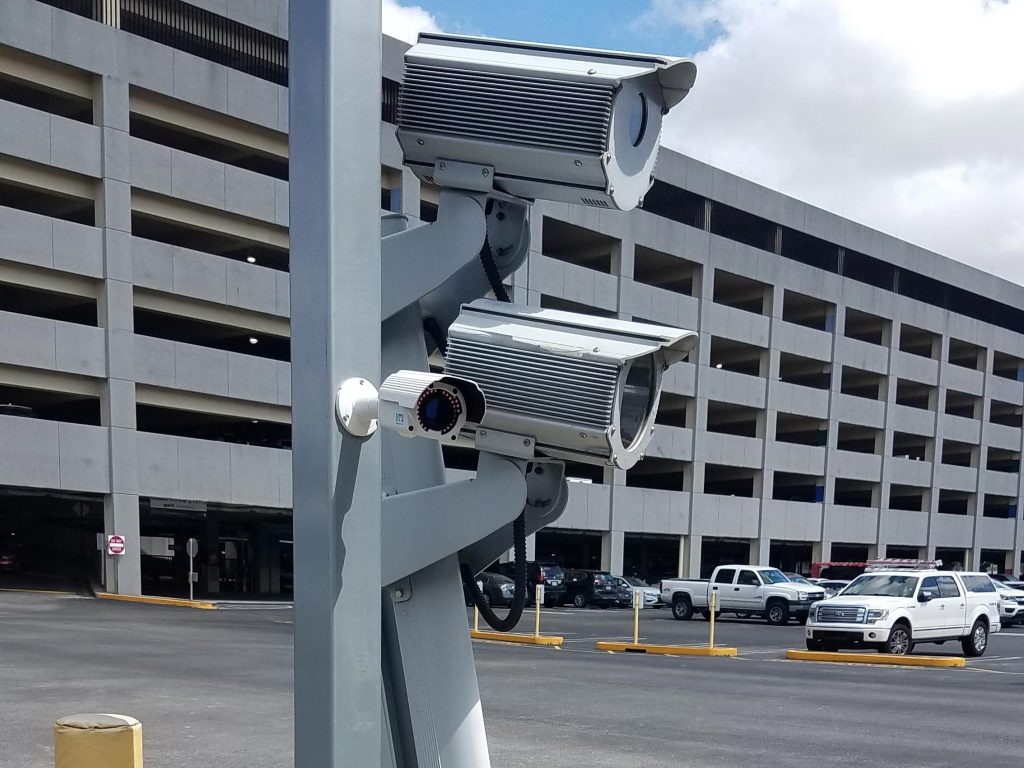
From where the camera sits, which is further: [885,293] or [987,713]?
[885,293]

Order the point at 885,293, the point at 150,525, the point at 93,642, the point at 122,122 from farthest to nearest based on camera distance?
the point at 885,293
the point at 150,525
the point at 122,122
the point at 93,642

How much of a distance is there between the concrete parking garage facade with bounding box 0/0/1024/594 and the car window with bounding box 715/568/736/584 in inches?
415

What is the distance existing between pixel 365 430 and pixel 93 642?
64.9 feet

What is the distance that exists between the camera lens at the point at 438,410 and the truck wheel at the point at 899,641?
22.7 metres

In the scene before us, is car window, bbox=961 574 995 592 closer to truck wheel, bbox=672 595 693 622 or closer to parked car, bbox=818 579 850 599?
parked car, bbox=818 579 850 599

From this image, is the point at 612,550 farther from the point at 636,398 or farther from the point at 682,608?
the point at 636,398

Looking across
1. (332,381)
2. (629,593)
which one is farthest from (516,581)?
(629,593)

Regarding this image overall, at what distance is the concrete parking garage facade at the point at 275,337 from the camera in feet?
121

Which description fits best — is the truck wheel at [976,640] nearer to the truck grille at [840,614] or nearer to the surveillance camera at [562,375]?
the truck grille at [840,614]

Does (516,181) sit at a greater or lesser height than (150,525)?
greater

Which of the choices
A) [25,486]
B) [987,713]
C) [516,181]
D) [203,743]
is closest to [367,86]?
[516,181]

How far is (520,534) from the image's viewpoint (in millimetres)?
3506

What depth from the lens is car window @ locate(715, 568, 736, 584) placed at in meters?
37.6

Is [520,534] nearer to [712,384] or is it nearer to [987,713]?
[987,713]
